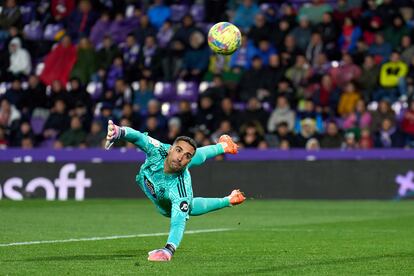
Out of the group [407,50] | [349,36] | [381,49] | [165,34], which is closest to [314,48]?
[349,36]

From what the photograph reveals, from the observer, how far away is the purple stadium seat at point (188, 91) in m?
26.3

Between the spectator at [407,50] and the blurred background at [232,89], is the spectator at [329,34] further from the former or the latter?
the spectator at [407,50]

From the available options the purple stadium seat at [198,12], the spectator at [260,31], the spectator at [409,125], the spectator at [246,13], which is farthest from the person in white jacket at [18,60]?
the spectator at [409,125]

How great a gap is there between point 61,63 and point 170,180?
58.4 ft

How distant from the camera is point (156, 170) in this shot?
10.7 metres

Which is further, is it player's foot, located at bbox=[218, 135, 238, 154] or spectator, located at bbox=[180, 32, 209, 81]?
spectator, located at bbox=[180, 32, 209, 81]

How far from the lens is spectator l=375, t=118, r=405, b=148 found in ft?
76.0

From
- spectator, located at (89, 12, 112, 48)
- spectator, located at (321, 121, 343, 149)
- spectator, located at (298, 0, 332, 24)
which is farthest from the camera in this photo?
spectator, located at (89, 12, 112, 48)

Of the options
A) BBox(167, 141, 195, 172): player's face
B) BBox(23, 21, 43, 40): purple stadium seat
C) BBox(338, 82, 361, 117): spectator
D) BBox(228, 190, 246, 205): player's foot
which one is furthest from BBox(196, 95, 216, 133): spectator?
BBox(167, 141, 195, 172): player's face

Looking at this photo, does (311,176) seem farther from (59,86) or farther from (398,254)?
(398,254)

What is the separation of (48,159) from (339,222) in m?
8.88

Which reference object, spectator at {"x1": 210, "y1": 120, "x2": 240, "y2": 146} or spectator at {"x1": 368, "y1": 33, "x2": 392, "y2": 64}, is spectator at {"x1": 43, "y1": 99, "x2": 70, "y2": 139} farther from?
spectator at {"x1": 368, "y1": 33, "x2": 392, "y2": 64}

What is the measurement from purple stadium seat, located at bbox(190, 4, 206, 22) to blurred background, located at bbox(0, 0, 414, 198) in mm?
26

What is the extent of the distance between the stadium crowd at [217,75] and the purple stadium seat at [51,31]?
0.04 metres
